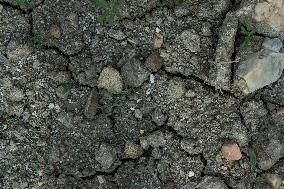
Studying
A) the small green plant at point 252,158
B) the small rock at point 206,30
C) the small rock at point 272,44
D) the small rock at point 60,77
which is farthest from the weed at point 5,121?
the small rock at point 272,44

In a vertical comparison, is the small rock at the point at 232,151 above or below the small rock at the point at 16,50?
below

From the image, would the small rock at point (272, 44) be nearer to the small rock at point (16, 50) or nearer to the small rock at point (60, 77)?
the small rock at point (60, 77)

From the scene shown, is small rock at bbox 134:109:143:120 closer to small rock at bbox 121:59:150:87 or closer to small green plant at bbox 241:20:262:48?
small rock at bbox 121:59:150:87

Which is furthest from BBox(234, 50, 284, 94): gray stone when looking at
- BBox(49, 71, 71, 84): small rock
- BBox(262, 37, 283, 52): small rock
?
BBox(49, 71, 71, 84): small rock

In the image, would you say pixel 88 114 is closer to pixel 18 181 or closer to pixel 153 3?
pixel 18 181

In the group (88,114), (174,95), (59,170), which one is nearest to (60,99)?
(88,114)

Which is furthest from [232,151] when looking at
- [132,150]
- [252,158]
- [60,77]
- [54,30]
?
[54,30]

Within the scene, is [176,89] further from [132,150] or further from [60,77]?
[60,77]
